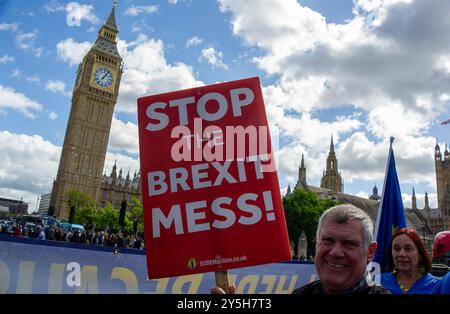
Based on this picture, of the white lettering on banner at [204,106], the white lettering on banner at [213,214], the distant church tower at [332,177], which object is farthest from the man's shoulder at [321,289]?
the distant church tower at [332,177]

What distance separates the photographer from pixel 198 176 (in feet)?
8.75

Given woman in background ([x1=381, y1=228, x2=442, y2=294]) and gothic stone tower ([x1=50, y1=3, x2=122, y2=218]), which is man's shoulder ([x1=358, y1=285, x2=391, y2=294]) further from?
gothic stone tower ([x1=50, y1=3, x2=122, y2=218])

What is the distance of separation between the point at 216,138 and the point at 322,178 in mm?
90451

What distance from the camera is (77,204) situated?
67.5 meters

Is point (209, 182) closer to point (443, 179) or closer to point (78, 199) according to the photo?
point (78, 199)

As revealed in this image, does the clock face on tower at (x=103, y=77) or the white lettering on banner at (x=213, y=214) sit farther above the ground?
the clock face on tower at (x=103, y=77)

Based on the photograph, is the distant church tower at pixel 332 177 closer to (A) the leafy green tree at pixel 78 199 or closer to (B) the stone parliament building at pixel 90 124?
(B) the stone parliament building at pixel 90 124

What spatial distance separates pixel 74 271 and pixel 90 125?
77473 mm

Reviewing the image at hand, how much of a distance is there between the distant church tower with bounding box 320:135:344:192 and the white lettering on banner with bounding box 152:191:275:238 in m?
87.5

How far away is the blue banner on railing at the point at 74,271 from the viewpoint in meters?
5.10

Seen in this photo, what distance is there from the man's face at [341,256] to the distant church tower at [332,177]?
87821mm

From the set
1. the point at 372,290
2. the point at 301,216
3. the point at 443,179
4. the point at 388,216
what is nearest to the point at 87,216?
the point at 301,216
